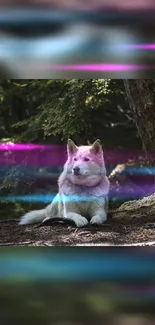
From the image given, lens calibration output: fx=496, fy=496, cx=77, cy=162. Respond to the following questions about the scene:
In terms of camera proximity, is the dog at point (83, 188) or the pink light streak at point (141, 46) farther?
the dog at point (83, 188)

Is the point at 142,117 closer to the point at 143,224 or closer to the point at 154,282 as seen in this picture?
the point at 143,224

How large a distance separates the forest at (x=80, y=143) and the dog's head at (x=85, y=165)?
0.58 ft

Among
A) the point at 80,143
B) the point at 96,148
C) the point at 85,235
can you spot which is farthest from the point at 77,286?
the point at 80,143

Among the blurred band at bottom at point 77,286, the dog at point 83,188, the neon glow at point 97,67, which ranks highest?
the neon glow at point 97,67

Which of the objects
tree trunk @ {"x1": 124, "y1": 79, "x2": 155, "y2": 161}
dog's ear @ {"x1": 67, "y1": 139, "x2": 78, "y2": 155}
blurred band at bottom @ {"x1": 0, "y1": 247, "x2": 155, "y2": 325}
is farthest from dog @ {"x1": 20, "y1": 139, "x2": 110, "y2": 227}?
tree trunk @ {"x1": 124, "y1": 79, "x2": 155, "y2": 161}

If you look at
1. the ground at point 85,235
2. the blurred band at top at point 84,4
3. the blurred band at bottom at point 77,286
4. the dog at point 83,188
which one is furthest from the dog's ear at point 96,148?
the blurred band at top at point 84,4

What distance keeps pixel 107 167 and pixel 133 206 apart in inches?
10.1

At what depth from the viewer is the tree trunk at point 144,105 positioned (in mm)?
2607

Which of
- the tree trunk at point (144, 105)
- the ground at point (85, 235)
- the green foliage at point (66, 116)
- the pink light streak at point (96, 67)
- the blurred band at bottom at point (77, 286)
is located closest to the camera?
the blurred band at bottom at point (77, 286)

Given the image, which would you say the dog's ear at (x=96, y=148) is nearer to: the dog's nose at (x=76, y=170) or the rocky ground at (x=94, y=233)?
the dog's nose at (x=76, y=170)

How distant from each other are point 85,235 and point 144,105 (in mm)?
792

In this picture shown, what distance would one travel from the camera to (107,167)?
268 centimetres

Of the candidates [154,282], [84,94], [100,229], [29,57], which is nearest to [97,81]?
[84,94]

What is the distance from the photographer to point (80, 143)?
2.57m
